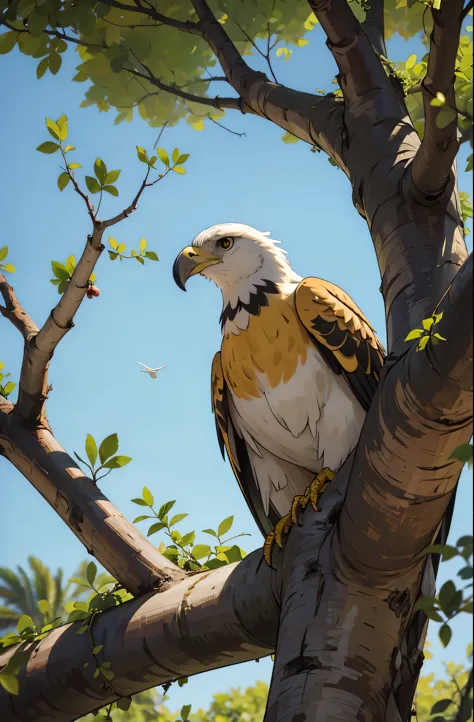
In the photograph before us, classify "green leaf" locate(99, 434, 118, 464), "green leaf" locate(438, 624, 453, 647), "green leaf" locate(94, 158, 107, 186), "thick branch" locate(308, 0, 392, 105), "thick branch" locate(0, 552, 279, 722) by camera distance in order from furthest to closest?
"green leaf" locate(99, 434, 118, 464) → "green leaf" locate(94, 158, 107, 186) → "thick branch" locate(308, 0, 392, 105) → "thick branch" locate(0, 552, 279, 722) → "green leaf" locate(438, 624, 453, 647)

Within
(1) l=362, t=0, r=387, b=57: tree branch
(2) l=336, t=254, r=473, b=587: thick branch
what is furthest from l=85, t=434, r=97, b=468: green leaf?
(1) l=362, t=0, r=387, b=57: tree branch

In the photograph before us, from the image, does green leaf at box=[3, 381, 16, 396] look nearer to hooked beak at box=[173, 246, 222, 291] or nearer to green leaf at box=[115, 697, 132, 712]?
hooked beak at box=[173, 246, 222, 291]

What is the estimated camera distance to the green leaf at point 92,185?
2760 millimetres

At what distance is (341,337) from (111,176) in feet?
3.14

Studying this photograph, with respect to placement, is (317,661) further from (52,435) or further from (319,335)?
(52,435)

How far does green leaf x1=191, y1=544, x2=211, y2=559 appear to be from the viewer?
2.97 m

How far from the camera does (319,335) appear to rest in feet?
9.20

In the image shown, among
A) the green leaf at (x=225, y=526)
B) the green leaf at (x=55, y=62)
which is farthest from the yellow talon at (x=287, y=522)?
the green leaf at (x=55, y=62)

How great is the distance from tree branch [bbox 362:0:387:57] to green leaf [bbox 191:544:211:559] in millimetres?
1910

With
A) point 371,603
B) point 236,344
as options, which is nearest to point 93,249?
point 236,344

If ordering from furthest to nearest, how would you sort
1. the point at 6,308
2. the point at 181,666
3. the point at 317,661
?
1. the point at 6,308
2. the point at 181,666
3. the point at 317,661

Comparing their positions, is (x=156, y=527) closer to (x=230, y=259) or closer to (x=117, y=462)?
(x=117, y=462)

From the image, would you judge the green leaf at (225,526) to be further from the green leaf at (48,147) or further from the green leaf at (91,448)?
the green leaf at (48,147)

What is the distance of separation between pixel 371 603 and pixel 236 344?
1.31 meters
